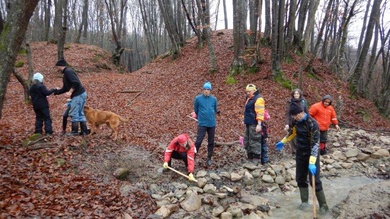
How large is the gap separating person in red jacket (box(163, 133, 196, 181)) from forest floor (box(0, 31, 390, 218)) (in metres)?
0.61

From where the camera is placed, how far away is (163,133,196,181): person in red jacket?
6.61 m

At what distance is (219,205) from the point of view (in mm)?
5984

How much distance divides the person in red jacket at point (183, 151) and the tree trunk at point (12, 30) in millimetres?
3704

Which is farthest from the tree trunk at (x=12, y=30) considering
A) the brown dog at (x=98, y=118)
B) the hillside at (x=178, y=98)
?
the brown dog at (x=98, y=118)

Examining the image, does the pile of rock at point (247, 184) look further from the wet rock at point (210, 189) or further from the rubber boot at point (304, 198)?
the rubber boot at point (304, 198)

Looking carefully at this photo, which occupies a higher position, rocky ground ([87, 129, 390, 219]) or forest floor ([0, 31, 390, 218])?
forest floor ([0, 31, 390, 218])

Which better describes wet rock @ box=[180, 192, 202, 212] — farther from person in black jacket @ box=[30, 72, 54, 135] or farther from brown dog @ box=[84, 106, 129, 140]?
person in black jacket @ box=[30, 72, 54, 135]

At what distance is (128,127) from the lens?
9.92 m

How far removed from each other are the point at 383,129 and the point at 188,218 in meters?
10.9

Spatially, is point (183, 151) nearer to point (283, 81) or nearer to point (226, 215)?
point (226, 215)

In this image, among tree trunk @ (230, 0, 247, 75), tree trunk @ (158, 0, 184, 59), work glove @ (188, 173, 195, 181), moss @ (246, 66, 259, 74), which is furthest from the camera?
tree trunk @ (158, 0, 184, 59)

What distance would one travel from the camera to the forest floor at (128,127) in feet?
17.2

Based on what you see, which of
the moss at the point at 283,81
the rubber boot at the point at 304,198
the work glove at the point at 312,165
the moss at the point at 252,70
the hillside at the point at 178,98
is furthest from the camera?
the moss at the point at 252,70

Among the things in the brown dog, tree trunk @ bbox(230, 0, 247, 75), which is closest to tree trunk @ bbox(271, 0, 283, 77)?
tree trunk @ bbox(230, 0, 247, 75)
